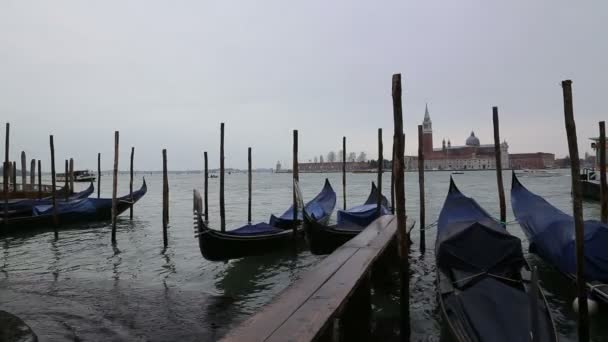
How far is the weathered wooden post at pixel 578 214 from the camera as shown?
127 inches

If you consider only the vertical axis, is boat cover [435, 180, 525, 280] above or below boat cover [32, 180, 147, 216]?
above

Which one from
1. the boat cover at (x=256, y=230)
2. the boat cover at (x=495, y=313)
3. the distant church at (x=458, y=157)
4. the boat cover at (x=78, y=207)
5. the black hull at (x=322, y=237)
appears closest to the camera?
the boat cover at (x=495, y=313)

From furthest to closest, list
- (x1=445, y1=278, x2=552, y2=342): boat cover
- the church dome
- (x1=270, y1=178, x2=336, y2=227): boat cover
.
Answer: the church dome
(x1=270, y1=178, x2=336, y2=227): boat cover
(x1=445, y1=278, x2=552, y2=342): boat cover

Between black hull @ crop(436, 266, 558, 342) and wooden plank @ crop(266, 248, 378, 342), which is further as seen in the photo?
black hull @ crop(436, 266, 558, 342)

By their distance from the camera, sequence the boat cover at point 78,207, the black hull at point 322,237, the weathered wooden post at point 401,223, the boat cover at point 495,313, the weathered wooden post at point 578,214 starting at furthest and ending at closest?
the boat cover at point 78,207 → the black hull at point 322,237 → the weathered wooden post at point 401,223 → the weathered wooden post at point 578,214 → the boat cover at point 495,313

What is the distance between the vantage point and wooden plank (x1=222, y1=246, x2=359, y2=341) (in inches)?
85.2

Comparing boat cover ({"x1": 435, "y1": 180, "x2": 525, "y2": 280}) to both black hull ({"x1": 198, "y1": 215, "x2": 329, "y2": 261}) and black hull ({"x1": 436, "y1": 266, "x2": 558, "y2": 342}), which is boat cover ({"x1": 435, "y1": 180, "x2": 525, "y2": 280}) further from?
black hull ({"x1": 198, "y1": 215, "x2": 329, "y2": 261})

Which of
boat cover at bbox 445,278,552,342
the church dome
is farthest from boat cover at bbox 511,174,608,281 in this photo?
the church dome

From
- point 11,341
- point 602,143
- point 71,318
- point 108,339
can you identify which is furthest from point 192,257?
point 602,143

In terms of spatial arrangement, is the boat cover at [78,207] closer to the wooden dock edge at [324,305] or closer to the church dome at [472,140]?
the wooden dock edge at [324,305]

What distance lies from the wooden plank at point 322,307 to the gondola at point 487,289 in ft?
2.71

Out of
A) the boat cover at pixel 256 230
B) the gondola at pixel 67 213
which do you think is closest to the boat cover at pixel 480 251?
the boat cover at pixel 256 230

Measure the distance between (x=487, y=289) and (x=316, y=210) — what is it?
A: 755 centimetres

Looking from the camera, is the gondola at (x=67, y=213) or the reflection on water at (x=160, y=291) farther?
the gondola at (x=67, y=213)
